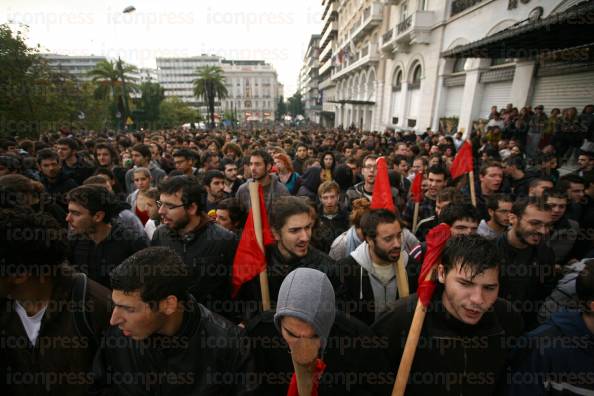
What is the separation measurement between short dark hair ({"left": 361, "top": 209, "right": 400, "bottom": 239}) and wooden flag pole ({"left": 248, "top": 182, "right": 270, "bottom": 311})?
85 centimetres

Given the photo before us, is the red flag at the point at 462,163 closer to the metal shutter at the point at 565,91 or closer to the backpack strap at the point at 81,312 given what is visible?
the backpack strap at the point at 81,312

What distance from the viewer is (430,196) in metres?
4.65

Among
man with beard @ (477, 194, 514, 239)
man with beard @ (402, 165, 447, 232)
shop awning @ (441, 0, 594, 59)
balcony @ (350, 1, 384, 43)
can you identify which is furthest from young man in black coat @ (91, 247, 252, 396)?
balcony @ (350, 1, 384, 43)

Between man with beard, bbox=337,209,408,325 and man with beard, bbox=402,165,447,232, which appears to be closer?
man with beard, bbox=337,209,408,325

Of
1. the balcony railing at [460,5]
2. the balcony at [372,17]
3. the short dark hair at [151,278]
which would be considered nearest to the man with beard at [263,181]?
the short dark hair at [151,278]

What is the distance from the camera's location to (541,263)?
105 inches

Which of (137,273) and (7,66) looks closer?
(137,273)

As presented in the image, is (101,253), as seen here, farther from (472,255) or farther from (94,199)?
(472,255)

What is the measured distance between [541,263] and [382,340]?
1825 millimetres

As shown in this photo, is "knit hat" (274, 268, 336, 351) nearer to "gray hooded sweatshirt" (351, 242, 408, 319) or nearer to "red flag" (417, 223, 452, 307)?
"red flag" (417, 223, 452, 307)

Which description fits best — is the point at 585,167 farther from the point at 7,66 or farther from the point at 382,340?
the point at 7,66

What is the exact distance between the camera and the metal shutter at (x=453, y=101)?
15.1 metres

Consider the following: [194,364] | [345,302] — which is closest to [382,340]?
[345,302]

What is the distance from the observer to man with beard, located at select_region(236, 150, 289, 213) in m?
4.52
